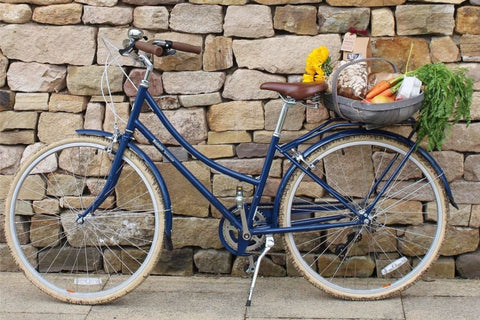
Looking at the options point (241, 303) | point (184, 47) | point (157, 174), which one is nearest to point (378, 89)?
point (184, 47)

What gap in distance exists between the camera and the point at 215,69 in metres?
4.34

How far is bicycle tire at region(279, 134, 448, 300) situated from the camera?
13.6 ft

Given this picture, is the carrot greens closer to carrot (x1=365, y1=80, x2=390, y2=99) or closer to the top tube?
carrot (x1=365, y1=80, x2=390, y2=99)

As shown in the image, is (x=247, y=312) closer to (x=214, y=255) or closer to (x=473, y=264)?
(x=214, y=255)

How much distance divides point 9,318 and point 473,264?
2745 mm

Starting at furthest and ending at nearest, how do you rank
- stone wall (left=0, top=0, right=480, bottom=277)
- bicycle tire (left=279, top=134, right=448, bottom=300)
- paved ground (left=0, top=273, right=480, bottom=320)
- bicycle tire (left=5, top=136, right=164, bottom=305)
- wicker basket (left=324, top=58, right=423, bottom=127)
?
bicycle tire (left=5, top=136, right=164, bottom=305), stone wall (left=0, top=0, right=480, bottom=277), bicycle tire (left=279, top=134, right=448, bottom=300), paved ground (left=0, top=273, right=480, bottom=320), wicker basket (left=324, top=58, right=423, bottom=127)

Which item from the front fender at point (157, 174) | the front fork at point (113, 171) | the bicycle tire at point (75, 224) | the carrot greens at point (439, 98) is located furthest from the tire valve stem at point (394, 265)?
the front fork at point (113, 171)

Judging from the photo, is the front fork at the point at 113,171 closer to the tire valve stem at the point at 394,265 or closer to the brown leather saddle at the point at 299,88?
the brown leather saddle at the point at 299,88

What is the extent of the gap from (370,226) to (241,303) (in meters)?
0.86

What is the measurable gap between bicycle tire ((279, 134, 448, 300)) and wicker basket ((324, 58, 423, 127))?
267 millimetres

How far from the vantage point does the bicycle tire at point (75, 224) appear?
14.7ft

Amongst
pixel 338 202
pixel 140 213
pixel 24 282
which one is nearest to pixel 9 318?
pixel 24 282

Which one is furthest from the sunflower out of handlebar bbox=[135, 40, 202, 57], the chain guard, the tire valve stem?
the tire valve stem

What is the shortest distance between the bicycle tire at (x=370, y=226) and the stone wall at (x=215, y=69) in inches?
6.9
